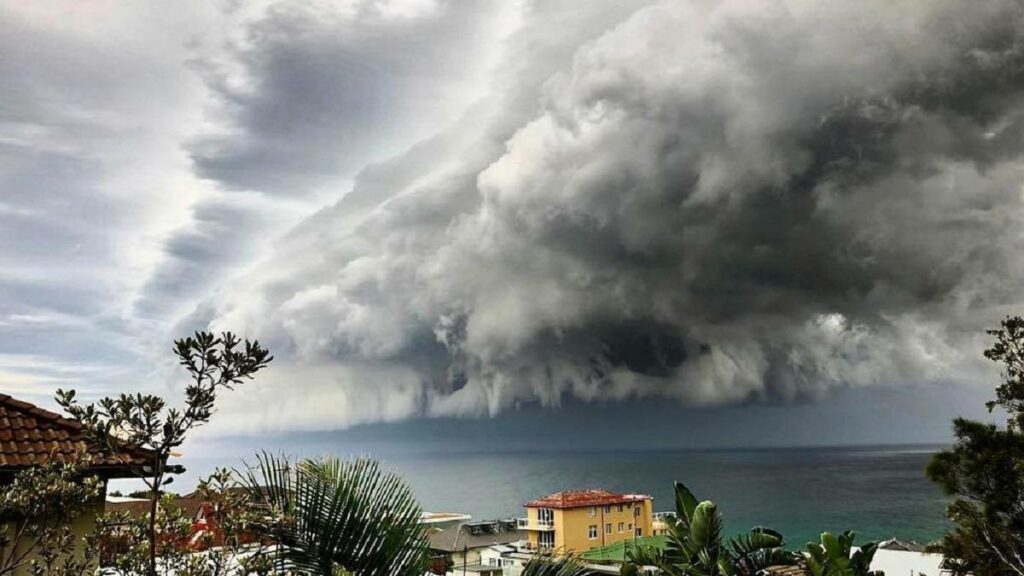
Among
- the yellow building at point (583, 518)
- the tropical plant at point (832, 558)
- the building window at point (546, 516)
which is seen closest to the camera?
the tropical plant at point (832, 558)

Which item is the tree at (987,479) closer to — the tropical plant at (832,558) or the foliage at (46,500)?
the tropical plant at (832,558)

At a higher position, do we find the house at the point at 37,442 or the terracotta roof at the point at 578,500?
the house at the point at 37,442

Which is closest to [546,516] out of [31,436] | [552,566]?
[31,436]

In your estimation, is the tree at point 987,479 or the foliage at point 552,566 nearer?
the foliage at point 552,566

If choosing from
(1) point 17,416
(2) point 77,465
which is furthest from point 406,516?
(1) point 17,416

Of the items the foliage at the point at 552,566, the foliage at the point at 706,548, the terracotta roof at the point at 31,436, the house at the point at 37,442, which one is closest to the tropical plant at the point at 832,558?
the foliage at the point at 706,548

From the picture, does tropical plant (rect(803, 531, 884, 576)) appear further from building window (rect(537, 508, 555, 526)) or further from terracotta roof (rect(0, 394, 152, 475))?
building window (rect(537, 508, 555, 526))
